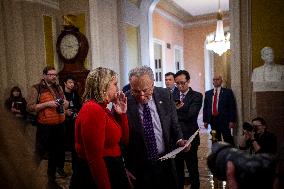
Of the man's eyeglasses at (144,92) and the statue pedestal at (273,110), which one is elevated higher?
the man's eyeglasses at (144,92)

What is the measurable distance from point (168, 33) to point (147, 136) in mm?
9659

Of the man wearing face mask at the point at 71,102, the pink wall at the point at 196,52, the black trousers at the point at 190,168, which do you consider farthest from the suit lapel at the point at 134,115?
the pink wall at the point at 196,52

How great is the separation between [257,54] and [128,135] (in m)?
3.40

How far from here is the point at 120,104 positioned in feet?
6.81

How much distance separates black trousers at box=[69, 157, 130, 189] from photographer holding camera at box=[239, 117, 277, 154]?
2.08 metres

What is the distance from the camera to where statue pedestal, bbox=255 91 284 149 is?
4.42 meters

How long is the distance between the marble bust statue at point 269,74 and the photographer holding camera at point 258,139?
96 centimetres

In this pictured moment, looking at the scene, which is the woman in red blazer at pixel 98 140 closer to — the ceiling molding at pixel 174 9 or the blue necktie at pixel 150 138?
the blue necktie at pixel 150 138

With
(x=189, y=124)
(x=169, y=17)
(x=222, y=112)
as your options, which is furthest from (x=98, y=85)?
(x=169, y=17)

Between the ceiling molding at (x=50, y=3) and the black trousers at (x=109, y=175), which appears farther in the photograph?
the ceiling molding at (x=50, y=3)

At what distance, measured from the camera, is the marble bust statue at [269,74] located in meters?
4.39

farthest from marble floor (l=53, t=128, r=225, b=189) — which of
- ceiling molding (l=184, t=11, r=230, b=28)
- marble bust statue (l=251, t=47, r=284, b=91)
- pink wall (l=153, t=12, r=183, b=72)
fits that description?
ceiling molding (l=184, t=11, r=230, b=28)

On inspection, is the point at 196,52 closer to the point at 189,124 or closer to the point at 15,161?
the point at 189,124

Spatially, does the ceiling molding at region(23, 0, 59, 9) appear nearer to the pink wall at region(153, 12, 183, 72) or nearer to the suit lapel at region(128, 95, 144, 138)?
the suit lapel at region(128, 95, 144, 138)
